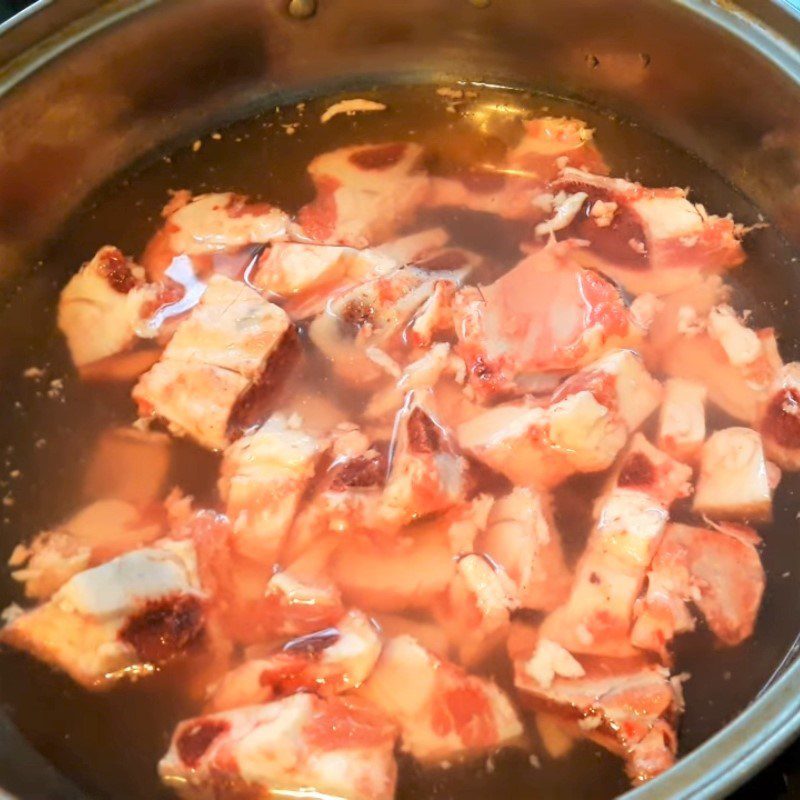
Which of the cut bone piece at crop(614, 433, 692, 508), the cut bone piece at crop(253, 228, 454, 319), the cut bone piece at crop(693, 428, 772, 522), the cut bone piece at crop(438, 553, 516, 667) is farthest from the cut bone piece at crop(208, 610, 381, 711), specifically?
the cut bone piece at crop(253, 228, 454, 319)

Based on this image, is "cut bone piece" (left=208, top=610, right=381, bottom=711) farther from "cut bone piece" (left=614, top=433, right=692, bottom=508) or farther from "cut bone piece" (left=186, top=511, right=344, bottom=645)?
"cut bone piece" (left=614, top=433, right=692, bottom=508)

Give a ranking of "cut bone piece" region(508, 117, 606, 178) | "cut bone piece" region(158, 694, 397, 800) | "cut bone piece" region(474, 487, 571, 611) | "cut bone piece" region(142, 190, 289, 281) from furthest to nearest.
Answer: "cut bone piece" region(508, 117, 606, 178), "cut bone piece" region(142, 190, 289, 281), "cut bone piece" region(474, 487, 571, 611), "cut bone piece" region(158, 694, 397, 800)

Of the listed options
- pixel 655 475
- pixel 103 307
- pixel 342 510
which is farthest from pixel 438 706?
pixel 103 307

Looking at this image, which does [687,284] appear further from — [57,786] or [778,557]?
[57,786]

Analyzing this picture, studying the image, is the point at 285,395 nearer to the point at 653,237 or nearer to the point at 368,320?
the point at 368,320

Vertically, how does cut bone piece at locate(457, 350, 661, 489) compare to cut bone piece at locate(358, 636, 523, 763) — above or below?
above

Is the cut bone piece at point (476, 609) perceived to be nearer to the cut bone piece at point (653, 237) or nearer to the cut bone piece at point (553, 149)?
the cut bone piece at point (653, 237)

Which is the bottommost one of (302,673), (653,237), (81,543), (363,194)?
(302,673)
